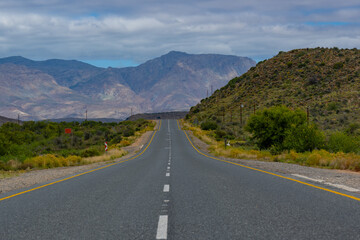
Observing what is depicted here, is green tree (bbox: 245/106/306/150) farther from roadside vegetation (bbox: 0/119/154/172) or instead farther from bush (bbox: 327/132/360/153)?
roadside vegetation (bbox: 0/119/154/172)

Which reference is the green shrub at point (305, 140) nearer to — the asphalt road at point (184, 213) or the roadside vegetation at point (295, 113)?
the roadside vegetation at point (295, 113)

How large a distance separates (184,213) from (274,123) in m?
27.6

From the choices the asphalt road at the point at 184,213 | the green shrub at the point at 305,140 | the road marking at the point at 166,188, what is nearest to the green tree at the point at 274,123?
the green shrub at the point at 305,140

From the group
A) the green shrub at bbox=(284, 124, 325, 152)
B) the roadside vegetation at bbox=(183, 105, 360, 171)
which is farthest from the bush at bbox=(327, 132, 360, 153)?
the green shrub at bbox=(284, 124, 325, 152)

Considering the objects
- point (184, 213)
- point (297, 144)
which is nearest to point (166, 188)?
point (184, 213)

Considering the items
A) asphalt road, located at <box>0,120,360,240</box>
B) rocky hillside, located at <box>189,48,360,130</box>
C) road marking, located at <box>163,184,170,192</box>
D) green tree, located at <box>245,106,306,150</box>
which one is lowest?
road marking, located at <box>163,184,170,192</box>

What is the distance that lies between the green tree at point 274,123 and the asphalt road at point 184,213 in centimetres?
2293

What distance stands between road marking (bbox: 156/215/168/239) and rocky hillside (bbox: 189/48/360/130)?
50.9 m

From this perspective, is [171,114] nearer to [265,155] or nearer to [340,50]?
[340,50]

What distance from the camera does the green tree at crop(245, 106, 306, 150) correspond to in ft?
108

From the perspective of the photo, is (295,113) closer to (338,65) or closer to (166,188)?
(166,188)

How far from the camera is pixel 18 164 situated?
21.6m

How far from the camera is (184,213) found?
7246mm

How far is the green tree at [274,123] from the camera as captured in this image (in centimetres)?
3294
